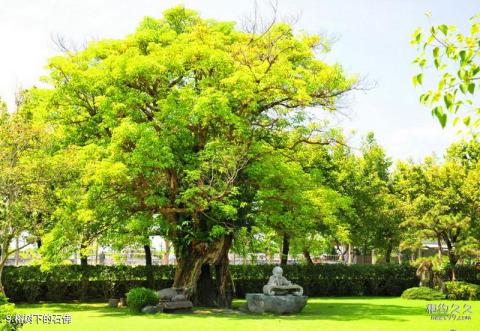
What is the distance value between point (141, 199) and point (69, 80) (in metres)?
5.20

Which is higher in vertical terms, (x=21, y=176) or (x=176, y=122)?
(x=176, y=122)

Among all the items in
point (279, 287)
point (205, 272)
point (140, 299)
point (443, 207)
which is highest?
point (443, 207)

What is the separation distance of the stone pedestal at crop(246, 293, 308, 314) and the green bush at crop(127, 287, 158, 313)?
3385 mm

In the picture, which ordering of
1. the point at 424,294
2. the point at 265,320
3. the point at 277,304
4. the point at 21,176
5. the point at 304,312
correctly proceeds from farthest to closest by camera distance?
the point at 424,294, the point at 304,312, the point at 277,304, the point at 21,176, the point at 265,320

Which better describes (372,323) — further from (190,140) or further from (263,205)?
(190,140)

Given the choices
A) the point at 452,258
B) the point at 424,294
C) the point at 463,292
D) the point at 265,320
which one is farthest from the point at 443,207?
the point at 265,320

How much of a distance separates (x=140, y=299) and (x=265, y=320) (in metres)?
4.61

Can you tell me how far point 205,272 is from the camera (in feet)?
74.5

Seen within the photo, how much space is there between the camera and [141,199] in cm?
2078

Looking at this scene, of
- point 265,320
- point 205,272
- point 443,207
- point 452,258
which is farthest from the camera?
point 452,258

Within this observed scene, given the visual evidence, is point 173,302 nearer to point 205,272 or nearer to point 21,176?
point 205,272

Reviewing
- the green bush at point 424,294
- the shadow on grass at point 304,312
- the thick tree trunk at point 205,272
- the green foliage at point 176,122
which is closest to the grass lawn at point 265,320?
the shadow on grass at point 304,312

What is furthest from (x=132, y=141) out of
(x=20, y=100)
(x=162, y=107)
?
(x=20, y=100)

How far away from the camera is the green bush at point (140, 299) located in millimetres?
19359
